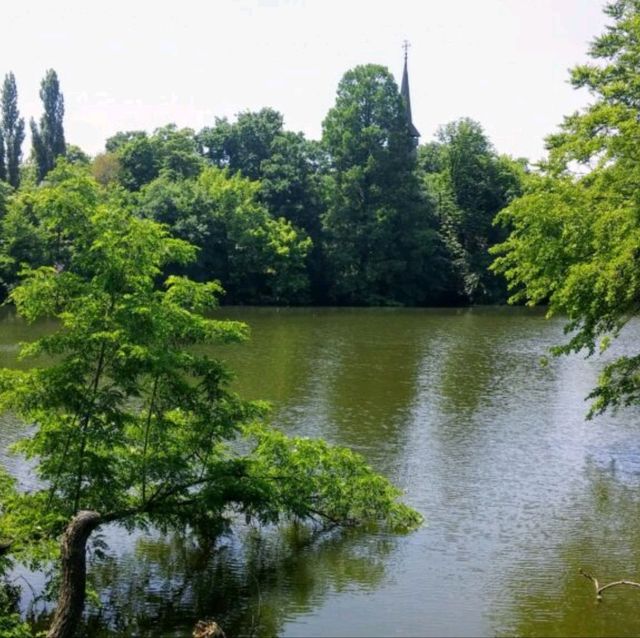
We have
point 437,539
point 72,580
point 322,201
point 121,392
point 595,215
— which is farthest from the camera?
point 322,201

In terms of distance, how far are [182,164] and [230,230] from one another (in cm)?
1450

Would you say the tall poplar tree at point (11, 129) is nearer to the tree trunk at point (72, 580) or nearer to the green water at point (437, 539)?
the green water at point (437, 539)

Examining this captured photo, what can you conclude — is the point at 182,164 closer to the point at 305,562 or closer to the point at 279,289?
the point at 279,289

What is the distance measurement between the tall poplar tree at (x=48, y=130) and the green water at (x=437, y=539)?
5169 cm

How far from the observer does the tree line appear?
66.6 metres

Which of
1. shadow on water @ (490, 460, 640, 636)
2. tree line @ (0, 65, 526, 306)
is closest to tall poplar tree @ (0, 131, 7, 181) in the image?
tree line @ (0, 65, 526, 306)

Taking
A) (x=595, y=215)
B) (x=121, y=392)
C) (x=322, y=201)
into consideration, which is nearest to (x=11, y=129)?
(x=322, y=201)

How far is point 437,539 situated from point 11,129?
72451 mm

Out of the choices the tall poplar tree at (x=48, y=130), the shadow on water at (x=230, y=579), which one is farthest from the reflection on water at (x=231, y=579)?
the tall poplar tree at (x=48, y=130)

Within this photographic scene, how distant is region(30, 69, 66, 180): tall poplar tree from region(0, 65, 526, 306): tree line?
0.10 m

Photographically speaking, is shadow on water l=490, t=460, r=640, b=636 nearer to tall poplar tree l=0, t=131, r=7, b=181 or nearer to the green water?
the green water

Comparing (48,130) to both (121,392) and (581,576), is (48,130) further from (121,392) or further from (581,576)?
(581,576)

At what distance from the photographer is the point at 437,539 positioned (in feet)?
55.4

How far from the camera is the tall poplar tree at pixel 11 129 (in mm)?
79250
